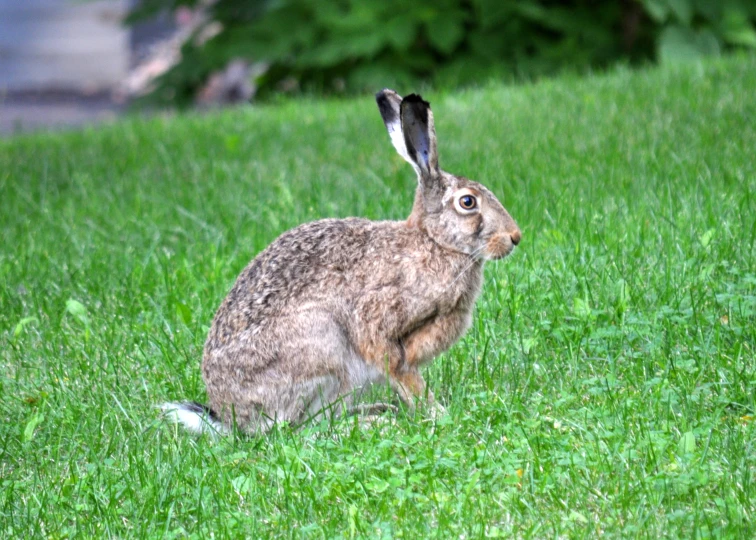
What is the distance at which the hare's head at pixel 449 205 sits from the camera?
15.0 ft

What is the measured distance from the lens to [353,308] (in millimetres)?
4570

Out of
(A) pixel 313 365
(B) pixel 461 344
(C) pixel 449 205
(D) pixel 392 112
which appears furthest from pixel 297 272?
(B) pixel 461 344

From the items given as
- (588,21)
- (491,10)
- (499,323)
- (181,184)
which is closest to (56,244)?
(181,184)

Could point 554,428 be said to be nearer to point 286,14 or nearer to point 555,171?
point 555,171

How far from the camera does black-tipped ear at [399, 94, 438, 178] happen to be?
447 cm

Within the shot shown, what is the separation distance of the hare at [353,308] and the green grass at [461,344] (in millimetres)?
189

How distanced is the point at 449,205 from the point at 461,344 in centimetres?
77

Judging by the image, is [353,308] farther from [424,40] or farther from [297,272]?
[424,40]

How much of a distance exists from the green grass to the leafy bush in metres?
2.44

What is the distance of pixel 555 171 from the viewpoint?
7309mm

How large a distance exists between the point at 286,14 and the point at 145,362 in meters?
7.88

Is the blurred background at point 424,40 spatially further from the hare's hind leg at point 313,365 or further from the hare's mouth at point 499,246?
the hare's hind leg at point 313,365

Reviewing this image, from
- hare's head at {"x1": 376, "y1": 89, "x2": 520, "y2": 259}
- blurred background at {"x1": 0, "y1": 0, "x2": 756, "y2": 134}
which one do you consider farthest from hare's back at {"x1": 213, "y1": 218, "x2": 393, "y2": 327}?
blurred background at {"x1": 0, "y1": 0, "x2": 756, "y2": 134}

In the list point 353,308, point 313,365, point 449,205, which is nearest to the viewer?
point 313,365
